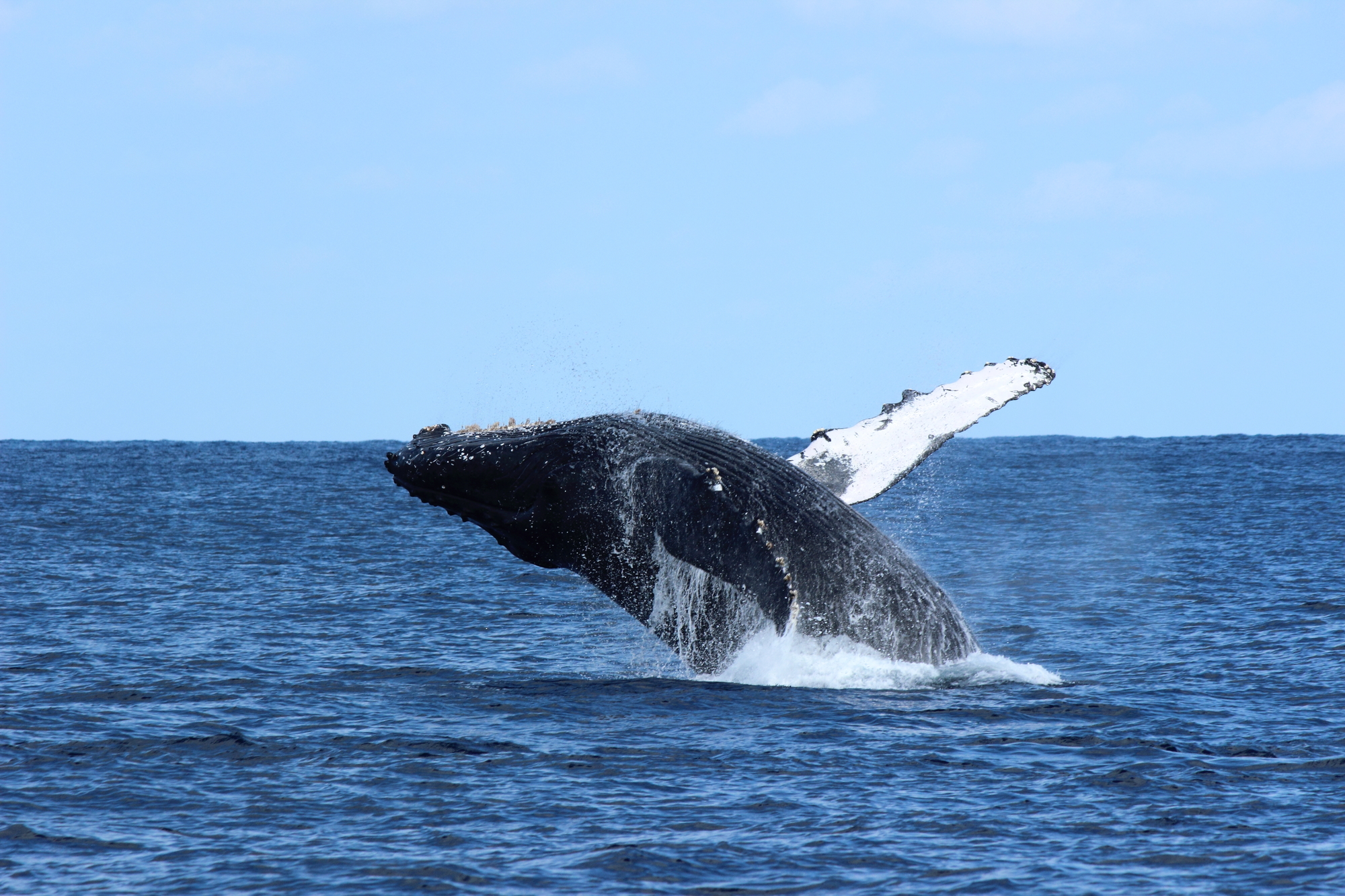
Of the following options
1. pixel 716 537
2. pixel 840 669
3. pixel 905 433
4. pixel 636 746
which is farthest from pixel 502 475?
pixel 905 433

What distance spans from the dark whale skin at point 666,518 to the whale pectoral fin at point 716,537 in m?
0.02

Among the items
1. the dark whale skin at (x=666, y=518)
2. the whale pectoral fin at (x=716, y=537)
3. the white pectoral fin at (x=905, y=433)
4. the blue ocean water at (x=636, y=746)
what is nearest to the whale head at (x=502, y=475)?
the dark whale skin at (x=666, y=518)

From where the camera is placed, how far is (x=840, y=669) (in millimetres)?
10609

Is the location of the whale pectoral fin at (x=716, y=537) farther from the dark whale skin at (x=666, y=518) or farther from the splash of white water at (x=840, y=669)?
the splash of white water at (x=840, y=669)

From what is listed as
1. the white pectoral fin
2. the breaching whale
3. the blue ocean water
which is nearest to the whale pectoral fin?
the breaching whale

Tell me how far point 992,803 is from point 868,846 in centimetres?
108

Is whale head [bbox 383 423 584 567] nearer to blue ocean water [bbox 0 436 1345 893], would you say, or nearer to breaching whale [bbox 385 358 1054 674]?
breaching whale [bbox 385 358 1054 674]

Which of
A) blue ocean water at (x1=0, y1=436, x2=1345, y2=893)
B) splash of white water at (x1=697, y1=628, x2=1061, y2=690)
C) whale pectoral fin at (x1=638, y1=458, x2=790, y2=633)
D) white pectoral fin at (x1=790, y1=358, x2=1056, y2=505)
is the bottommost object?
blue ocean water at (x1=0, y1=436, x2=1345, y2=893)

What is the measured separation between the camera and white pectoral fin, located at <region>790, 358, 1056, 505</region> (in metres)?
11.2

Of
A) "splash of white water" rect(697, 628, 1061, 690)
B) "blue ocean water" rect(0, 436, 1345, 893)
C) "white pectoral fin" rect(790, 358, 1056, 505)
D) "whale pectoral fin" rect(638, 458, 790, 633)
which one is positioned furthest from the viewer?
"white pectoral fin" rect(790, 358, 1056, 505)

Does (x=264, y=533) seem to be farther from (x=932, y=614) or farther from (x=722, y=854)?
(x=722, y=854)

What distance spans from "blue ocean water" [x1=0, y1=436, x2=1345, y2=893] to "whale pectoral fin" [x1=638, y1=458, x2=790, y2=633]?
1090 millimetres

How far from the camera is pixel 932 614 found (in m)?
10.6

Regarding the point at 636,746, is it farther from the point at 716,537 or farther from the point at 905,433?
the point at 905,433
